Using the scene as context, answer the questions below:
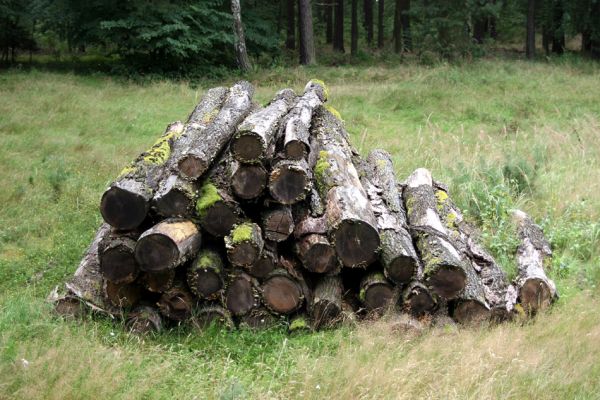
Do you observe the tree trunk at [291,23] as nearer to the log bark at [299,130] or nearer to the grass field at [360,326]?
the grass field at [360,326]

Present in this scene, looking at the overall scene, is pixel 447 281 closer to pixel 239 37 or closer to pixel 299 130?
pixel 299 130

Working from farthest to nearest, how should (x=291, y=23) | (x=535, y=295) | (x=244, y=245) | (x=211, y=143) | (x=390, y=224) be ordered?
1. (x=291, y=23)
2. (x=211, y=143)
3. (x=390, y=224)
4. (x=535, y=295)
5. (x=244, y=245)

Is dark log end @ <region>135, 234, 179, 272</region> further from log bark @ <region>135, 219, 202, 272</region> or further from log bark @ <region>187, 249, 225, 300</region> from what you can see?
log bark @ <region>187, 249, 225, 300</region>

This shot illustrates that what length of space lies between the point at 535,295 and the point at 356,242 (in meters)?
1.88

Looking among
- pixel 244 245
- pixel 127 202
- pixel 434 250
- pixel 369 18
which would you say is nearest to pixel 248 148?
pixel 244 245

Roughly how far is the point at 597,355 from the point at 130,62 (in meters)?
22.5

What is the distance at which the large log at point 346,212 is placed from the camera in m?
5.49

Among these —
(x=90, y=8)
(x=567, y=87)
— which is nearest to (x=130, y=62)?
(x=90, y=8)

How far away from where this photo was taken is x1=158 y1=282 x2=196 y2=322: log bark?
562 centimetres

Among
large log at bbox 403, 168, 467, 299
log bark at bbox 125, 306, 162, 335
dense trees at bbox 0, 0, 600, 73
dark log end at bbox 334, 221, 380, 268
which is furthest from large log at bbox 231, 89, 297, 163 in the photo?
dense trees at bbox 0, 0, 600, 73

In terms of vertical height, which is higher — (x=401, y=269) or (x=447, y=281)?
(x=401, y=269)

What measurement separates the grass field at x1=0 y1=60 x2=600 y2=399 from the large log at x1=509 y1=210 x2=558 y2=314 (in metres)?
0.14

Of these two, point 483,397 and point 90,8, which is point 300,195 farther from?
point 90,8

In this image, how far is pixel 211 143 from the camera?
6191 millimetres
